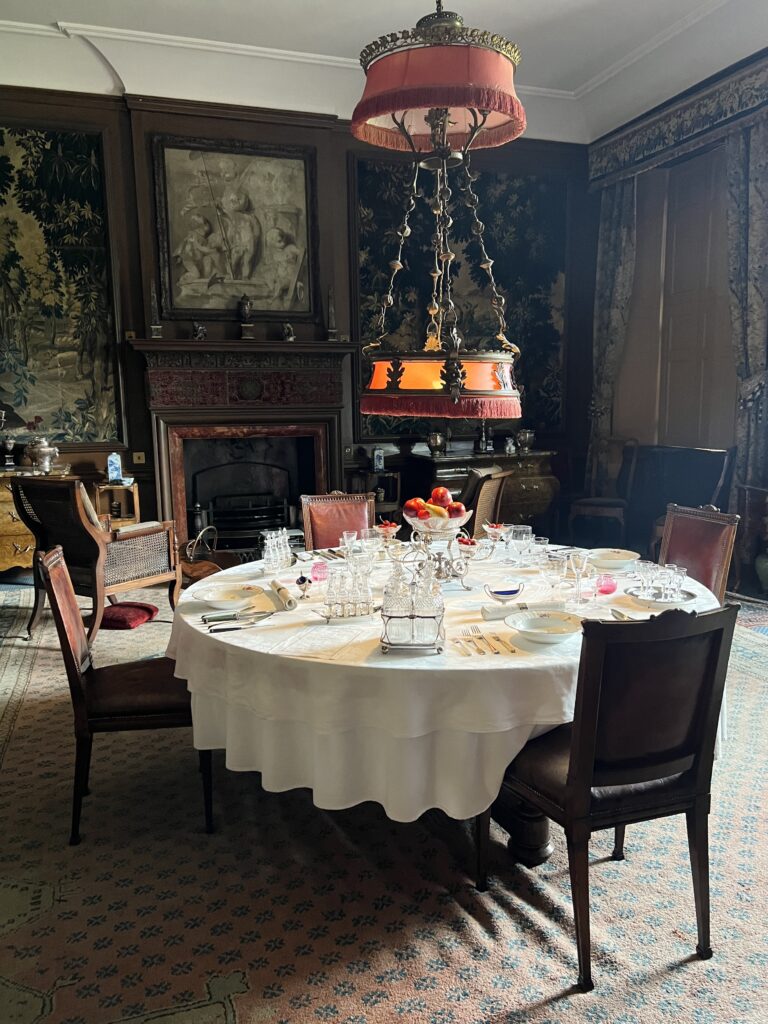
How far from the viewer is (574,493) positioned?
24.2ft

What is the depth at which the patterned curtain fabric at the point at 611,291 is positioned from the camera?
6.68 m

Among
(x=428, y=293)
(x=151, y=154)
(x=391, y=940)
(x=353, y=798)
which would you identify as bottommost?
(x=391, y=940)

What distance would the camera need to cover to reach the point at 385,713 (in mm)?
1973

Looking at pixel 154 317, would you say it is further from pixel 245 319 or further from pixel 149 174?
pixel 149 174

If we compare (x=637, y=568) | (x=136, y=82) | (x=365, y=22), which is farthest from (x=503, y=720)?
(x=136, y=82)

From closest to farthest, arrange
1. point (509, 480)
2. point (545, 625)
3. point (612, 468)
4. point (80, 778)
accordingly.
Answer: point (545, 625)
point (80, 778)
point (509, 480)
point (612, 468)

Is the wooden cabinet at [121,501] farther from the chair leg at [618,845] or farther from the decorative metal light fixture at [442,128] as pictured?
the chair leg at [618,845]

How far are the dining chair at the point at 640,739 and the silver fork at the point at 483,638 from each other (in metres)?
0.32

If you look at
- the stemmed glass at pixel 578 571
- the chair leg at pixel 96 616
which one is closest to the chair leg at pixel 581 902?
the stemmed glass at pixel 578 571

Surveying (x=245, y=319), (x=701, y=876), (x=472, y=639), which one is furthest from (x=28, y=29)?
(x=701, y=876)

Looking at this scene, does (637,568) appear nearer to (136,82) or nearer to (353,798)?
(353,798)

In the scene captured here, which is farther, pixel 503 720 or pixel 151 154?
pixel 151 154

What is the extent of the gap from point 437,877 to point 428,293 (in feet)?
17.9

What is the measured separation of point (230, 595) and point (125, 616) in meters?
1.59
